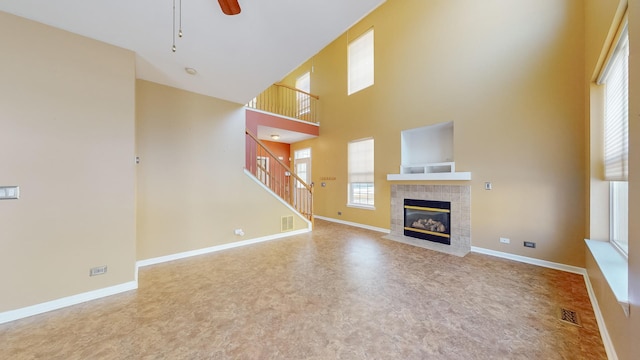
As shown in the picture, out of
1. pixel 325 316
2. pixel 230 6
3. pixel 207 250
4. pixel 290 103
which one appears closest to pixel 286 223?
pixel 207 250

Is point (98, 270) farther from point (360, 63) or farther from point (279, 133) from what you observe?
point (360, 63)

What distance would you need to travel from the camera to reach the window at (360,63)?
5949 mm

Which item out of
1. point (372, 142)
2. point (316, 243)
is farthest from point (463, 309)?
point (372, 142)

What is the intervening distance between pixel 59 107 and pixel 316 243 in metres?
4.06

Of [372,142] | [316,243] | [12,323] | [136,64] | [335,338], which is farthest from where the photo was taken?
[372,142]

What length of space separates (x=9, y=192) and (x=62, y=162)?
451mm

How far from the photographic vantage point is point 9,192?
206cm

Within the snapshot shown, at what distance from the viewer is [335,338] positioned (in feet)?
5.85

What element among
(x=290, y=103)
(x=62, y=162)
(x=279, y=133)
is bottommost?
(x=62, y=162)

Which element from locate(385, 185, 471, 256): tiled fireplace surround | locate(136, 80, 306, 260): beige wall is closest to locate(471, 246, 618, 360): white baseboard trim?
locate(385, 185, 471, 256): tiled fireplace surround

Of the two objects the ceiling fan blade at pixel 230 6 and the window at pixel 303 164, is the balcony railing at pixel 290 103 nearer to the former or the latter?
the window at pixel 303 164

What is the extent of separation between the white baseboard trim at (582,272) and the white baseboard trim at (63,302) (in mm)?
4591

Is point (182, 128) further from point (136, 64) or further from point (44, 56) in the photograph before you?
point (44, 56)

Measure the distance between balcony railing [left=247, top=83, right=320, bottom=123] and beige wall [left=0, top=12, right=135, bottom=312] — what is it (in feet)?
15.8
